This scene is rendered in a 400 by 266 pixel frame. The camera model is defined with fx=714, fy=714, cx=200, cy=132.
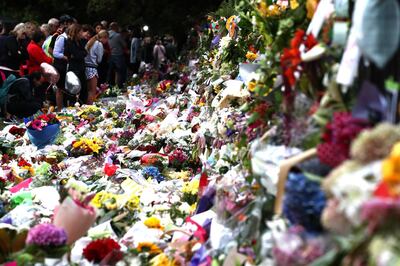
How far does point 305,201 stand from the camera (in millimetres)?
1971

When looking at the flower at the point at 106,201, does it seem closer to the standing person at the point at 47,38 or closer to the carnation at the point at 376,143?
the carnation at the point at 376,143

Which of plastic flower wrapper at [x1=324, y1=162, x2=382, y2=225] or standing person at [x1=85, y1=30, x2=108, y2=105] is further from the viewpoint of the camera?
standing person at [x1=85, y1=30, x2=108, y2=105]

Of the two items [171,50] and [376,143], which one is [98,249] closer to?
[376,143]

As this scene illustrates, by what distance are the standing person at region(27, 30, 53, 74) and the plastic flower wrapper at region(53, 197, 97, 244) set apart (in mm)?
6914

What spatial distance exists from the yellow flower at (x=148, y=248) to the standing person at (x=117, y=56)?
11123 mm

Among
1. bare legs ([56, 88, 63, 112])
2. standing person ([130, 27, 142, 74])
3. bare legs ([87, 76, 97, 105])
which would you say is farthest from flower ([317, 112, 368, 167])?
standing person ([130, 27, 142, 74])

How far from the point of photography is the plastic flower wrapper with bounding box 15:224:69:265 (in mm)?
2697

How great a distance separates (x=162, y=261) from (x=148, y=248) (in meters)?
0.16

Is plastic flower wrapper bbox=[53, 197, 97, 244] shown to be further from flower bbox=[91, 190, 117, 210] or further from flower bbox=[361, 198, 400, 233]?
flower bbox=[361, 198, 400, 233]

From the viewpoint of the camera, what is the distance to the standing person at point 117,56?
14117mm

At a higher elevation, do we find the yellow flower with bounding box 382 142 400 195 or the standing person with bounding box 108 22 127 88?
the yellow flower with bounding box 382 142 400 195

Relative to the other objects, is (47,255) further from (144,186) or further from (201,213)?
(144,186)

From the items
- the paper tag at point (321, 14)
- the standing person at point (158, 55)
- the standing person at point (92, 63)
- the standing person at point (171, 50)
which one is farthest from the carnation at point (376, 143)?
the standing person at point (171, 50)

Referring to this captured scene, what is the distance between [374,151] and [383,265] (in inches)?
12.5
